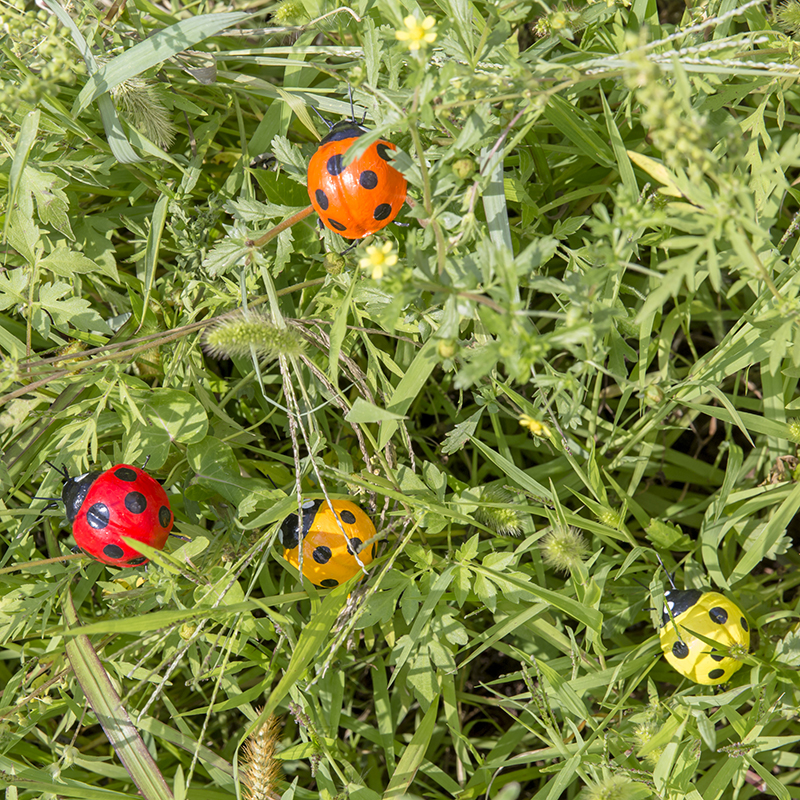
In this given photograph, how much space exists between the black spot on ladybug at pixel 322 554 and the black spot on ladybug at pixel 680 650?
3.71ft

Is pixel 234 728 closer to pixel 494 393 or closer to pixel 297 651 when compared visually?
pixel 297 651

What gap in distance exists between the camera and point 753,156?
2070 mm

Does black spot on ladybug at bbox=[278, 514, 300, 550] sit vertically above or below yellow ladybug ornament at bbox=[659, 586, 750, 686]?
above

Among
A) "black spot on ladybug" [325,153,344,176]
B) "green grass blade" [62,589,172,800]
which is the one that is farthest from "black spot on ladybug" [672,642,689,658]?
"black spot on ladybug" [325,153,344,176]

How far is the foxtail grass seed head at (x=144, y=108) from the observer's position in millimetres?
2121

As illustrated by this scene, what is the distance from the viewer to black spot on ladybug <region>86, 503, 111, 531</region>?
6.51ft

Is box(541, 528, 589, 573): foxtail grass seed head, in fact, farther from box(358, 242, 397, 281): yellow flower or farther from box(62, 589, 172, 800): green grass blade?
box(62, 589, 172, 800): green grass blade

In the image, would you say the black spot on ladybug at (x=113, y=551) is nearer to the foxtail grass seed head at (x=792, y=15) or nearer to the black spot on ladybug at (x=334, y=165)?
the black spot on ladybug at (x=334, y=165)


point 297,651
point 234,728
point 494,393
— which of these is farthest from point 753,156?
point 234,728

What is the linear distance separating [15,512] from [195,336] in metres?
0.83

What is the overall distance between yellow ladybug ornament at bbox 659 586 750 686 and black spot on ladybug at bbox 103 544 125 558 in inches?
66.5

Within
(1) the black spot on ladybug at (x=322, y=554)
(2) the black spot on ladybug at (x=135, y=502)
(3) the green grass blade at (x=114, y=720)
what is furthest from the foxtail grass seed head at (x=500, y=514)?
(3) the green grass blade at (x=114, y=720)

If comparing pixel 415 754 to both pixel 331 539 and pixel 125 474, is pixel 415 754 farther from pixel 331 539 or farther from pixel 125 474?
pixel 125 474

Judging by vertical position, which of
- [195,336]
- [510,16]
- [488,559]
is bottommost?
[488,559]
